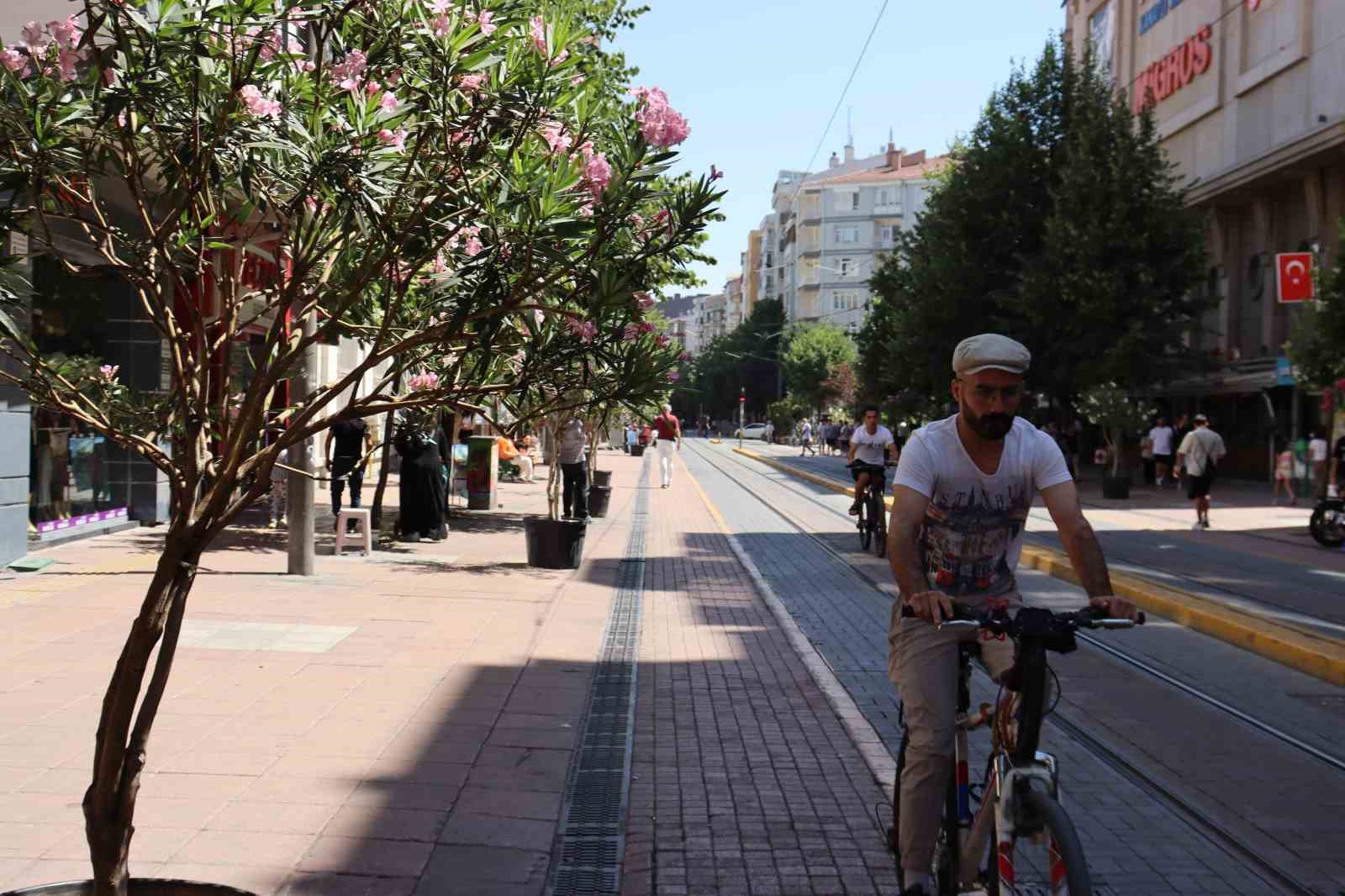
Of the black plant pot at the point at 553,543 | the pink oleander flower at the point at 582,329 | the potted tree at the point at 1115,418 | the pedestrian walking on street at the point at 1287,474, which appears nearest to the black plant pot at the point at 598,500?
the black plant pot at the point at 553,543

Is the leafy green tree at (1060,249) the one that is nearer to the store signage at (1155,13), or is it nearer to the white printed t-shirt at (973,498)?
the store signage at (1155,13)

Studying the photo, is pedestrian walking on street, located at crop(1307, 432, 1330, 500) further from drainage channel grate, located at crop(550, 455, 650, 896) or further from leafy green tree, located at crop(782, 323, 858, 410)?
leafy green tree, located at crop(782, 323, 858, 410)

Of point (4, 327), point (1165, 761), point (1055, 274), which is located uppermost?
point (1055, 274)

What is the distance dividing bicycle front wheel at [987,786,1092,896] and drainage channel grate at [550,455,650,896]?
1614 mm

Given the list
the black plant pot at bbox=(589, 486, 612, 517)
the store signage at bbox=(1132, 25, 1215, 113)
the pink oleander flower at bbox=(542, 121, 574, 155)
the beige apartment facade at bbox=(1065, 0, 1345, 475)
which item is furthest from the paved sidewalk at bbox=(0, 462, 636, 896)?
the store signage at bbox=(1132, 25, 1215, 113)

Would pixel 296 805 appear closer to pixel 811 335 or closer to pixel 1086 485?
pixel 1086 485

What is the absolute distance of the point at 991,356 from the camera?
3.68 metres

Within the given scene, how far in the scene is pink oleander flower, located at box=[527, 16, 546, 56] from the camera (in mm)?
3693

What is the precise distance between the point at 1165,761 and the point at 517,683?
11.4ft

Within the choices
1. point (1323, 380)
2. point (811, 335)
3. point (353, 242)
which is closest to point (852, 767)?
point (353, 242)

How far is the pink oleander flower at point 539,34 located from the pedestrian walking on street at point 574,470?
13920 mm

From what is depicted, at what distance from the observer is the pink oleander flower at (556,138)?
398cm

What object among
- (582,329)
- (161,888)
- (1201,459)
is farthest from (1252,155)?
(161,888)

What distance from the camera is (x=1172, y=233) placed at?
3441 cm
